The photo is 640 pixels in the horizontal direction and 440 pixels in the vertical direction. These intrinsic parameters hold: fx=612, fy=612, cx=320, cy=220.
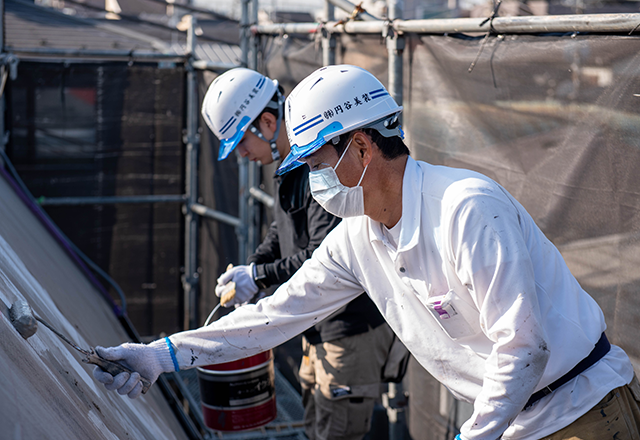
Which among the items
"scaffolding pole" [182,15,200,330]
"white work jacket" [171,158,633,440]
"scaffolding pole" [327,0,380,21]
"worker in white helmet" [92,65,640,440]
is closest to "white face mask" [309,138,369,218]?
"worker in white helmet" [92,65,640,440]

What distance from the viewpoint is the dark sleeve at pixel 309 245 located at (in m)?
3.14

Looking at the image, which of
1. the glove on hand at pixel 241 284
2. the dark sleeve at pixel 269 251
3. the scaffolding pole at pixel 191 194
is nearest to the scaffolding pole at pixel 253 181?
the scaffolding pole at pixel 191 194

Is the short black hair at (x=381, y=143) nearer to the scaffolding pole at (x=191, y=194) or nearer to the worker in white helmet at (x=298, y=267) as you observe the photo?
the worker in white helmet at (x=298, y=267)

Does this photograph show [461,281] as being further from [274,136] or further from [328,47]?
[328,47]

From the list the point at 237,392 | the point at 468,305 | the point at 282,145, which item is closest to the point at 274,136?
the point at 282,145

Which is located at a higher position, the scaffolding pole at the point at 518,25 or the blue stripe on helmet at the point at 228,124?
the scaffolding pole at the point at 518,25

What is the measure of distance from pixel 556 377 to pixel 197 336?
1.27 m

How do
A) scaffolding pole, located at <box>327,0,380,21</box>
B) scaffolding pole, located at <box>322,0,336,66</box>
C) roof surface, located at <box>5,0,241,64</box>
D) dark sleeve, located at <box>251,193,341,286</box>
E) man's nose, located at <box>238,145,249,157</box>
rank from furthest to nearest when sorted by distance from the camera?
roof surface, located at <box>5,0,241,64</box> < scaffolding pole, located at <box>322,0,336,66</box> < scaffolding pole, located at <box>327,0,380,21</box> < man's nose, located at <box>238,145,249,157</box> < dark sleeve, located at <box>251,193,341,286</box>

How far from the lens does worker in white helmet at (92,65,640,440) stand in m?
1.65

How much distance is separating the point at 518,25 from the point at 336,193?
1.08m

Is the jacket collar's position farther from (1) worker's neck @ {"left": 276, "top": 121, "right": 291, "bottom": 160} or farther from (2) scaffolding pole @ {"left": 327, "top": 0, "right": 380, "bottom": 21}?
(2) scaffolding pole @ {"left": 327, "top": 0, "right": 380, "bottom": 21}

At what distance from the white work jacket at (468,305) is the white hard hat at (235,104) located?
1.40m

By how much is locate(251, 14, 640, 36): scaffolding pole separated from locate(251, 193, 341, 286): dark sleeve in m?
1.01

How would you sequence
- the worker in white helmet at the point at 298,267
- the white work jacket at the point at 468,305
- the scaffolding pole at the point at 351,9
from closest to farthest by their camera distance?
the white work jacket at the point at 468,305 < the worker in white helmet at the point at 298,267 < the scaffolding pole at the point at 351,9
